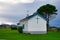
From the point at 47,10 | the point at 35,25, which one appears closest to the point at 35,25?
the point at 35,25

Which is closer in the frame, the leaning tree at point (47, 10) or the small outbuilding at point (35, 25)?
the small outbuilding at point (35, 25)

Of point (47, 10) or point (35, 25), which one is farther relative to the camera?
point (47, 10)

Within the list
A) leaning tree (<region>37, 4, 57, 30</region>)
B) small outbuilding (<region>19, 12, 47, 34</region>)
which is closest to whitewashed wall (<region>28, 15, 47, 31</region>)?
small outbuilding (<region>19, 12, 47, 34</region>)

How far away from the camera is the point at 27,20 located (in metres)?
44.2

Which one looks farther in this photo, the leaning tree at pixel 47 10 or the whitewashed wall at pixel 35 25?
the leaning tree at pixel 47 10

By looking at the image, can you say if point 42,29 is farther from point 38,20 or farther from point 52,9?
point 52,9

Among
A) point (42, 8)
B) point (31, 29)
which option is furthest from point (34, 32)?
point (42, 8)

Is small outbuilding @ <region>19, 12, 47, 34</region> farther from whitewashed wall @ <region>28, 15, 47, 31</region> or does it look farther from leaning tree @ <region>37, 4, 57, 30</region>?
leaning tree @ <region>37, 4, 57, 30</region>

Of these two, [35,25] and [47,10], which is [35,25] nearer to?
[35,25]

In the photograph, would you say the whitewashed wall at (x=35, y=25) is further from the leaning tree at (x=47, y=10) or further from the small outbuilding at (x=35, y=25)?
the leaning tree at (x=47, y=10)

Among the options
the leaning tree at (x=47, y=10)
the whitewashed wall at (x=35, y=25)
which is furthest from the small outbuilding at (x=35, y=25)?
the leaning tree at (x=47, y=10)

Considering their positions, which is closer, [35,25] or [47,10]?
[35,25]

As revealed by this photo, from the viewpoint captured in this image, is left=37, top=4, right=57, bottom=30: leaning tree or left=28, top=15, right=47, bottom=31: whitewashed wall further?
left=37, top=4, right=57, bottom=30: leaning tree

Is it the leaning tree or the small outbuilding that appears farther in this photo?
the leaning tree
